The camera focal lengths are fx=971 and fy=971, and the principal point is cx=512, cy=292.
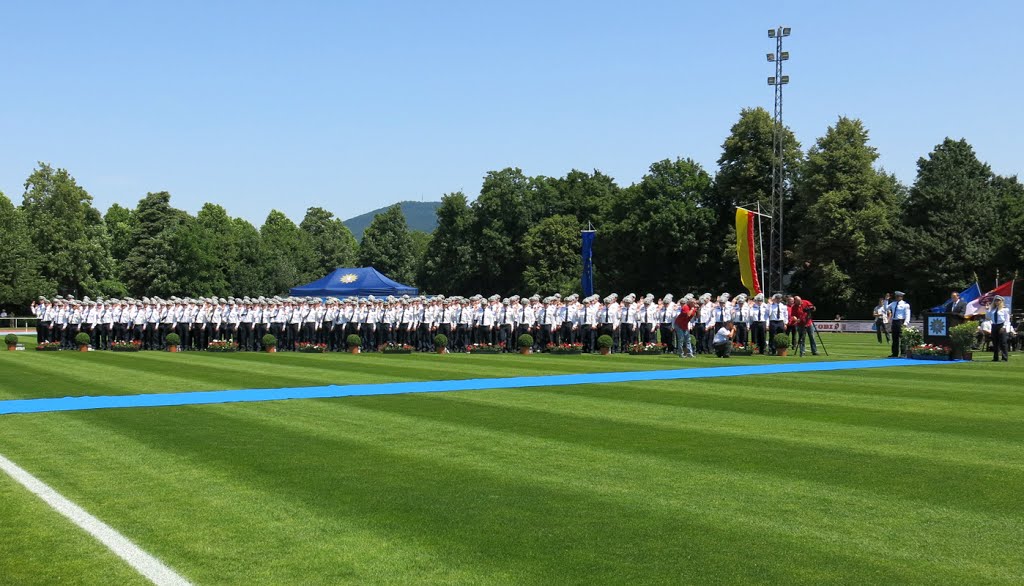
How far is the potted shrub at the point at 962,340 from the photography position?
25.4 meters

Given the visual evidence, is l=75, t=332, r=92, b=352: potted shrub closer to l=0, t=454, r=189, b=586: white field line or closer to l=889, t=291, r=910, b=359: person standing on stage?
l=889, t=291, r=910, b=359: person standing on stage

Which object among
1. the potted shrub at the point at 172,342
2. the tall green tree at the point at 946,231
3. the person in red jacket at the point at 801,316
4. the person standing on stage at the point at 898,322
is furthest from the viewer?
the tall green tree at the point at 946,231

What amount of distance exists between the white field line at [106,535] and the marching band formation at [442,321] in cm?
2121

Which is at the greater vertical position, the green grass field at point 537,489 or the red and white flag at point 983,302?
the red and white flag at point 983,302

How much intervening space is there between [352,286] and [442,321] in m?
31.5

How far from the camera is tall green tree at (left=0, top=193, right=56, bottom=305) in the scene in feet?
246

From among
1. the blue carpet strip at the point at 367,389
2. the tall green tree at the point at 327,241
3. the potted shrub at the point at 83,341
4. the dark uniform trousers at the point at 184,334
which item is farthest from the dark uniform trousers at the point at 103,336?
the tall green tree at the point at 327,241

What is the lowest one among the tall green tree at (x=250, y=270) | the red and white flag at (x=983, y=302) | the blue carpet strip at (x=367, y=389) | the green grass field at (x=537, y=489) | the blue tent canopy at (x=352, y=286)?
the green grass field at (x=537, y=489)

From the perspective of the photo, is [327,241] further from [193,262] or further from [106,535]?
[106,535]

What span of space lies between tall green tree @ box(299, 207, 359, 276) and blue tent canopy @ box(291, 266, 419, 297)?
1764 inches

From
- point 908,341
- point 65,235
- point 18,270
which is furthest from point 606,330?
point 65,235

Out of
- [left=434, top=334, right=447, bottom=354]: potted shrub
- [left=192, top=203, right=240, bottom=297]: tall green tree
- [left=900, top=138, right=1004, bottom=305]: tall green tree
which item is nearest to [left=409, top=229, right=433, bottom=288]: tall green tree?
[left=192, top=203, right=240, bottom=297]: tall green tree

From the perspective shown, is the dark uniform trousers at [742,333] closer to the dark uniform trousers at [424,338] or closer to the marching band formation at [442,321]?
the marching band formation at [442,321]

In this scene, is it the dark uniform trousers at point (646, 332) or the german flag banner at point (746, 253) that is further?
the german flag banner at point (746, 253)
